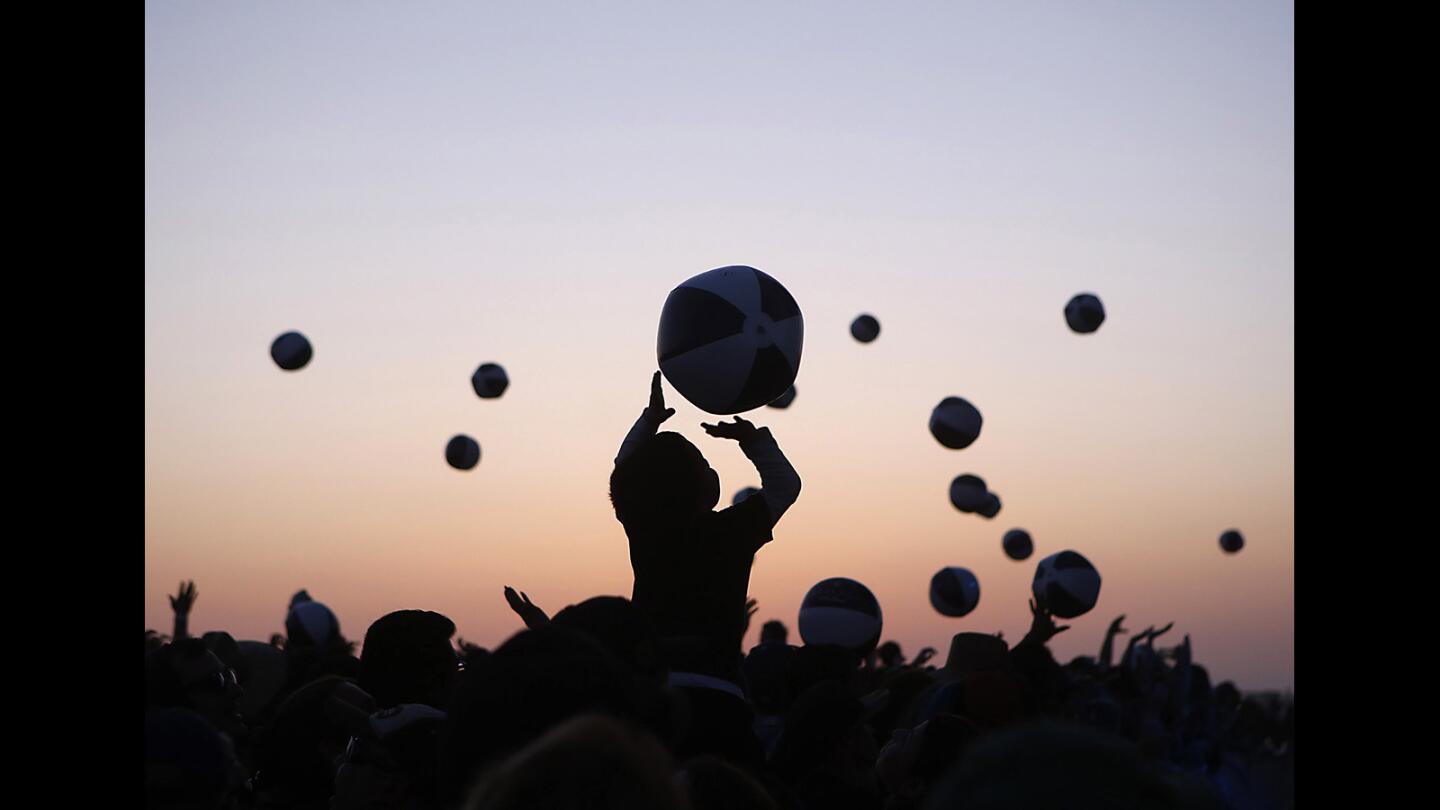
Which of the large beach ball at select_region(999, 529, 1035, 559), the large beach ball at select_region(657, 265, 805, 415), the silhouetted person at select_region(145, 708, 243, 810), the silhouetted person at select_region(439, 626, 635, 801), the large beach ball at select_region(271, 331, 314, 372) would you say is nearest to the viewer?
the silhouetted person at select_region(439, 626, 635, 801)

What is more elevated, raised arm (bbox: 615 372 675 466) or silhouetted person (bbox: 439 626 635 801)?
raised arm (bbox: 615 372 675 466)

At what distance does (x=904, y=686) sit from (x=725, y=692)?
12.7 feet

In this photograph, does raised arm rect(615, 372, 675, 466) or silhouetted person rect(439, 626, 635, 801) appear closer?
silhouetted person rect(439, 626, 635, 801)

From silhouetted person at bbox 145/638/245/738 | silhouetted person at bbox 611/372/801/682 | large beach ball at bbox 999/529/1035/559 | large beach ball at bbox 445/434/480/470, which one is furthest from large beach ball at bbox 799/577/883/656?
large beach ball at bbox 999/529/1035/559

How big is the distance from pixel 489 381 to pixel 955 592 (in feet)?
23.5

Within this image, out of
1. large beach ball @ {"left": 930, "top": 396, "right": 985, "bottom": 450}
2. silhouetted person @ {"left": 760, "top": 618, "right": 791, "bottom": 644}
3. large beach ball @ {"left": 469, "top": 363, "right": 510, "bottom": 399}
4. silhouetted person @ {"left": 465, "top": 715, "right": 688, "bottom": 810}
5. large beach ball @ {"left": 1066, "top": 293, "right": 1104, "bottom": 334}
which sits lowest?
silhouetted person @ {"left": 760, "top": 618, "right": 791, "bottom": 644}

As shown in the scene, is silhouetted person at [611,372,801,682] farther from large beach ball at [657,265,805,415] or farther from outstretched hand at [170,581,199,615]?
outstretched hand at [170,581,199,615]

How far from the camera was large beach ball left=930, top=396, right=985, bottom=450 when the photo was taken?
1625 cm

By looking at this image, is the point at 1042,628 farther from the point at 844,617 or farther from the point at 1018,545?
the point at 1018,545

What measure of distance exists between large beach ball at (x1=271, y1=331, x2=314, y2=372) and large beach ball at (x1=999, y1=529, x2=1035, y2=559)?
11029 millimetres

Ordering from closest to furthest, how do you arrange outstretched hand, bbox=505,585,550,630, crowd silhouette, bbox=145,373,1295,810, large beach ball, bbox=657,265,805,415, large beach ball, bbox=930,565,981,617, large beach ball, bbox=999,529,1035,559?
crowd silhouette, bbox=145,373,1295,810, outstretched hand, bbox=505,585,550,630, large beach ball, bbox=657,265,805,415, large beach ball, bbox=930,565,981,617, large beach ball, bbox=999,529,1035,559

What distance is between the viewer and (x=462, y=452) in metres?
17.8
